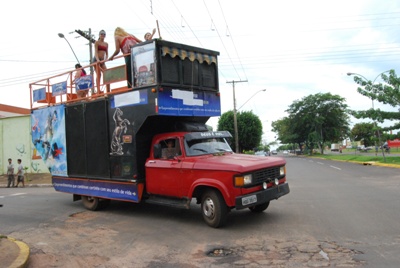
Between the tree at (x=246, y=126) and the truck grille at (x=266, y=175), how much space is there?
132 ft

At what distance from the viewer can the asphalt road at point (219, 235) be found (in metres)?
5.19

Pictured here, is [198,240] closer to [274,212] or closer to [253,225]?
[253,225]

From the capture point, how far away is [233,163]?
6715 mm

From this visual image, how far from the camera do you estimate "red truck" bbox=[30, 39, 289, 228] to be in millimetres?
6949

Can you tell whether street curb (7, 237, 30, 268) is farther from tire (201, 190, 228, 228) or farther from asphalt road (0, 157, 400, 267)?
tire (201, 190, 228, 228)

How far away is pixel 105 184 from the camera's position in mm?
9117

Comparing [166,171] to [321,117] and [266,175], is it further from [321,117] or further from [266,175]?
[321,117]

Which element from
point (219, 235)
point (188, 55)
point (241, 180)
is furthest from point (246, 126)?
point (219, 235)

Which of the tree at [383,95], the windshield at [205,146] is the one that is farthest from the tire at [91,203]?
the tree at [383,95]

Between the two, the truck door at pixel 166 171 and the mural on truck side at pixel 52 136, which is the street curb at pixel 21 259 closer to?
the truck door at pixel 166 171

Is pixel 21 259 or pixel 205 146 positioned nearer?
pixel 21 259

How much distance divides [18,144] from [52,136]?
15282mm

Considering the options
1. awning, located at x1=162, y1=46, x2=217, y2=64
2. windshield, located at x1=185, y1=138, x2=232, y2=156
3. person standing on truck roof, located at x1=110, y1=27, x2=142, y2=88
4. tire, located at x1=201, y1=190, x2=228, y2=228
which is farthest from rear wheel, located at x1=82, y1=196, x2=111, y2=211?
awning, located at x1=162, y1=46, x2=217, y2=64

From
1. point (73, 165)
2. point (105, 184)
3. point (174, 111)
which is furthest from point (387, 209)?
point (73, 165)
